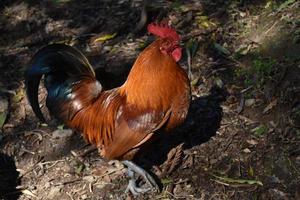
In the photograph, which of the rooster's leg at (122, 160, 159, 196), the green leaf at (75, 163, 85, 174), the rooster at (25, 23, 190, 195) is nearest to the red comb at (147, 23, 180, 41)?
the rooster at (25, 23, 190, 195)

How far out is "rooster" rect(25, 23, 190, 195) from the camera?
4.12 metres

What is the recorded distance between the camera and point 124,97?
4254 millimetres

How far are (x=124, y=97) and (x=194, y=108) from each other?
1.07 meters

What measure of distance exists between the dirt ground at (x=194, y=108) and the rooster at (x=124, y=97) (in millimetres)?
448

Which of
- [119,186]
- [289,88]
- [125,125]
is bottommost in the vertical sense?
[119,186]

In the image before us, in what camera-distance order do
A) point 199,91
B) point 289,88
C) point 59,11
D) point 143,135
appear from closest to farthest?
point 143,135 < point 289,88 < point 199,91 < point 59,11

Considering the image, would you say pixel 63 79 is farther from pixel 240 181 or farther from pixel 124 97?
pixel 240 181

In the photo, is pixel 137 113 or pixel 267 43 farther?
pixel 267 43

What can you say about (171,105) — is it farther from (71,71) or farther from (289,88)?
(289,88)

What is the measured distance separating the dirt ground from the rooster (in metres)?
0.45

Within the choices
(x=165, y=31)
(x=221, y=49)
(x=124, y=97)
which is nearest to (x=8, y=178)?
(x=124, y=97)

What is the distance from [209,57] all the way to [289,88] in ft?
3.27

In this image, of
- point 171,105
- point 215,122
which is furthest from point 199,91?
point 171,105

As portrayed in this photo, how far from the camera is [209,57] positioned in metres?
5.47
